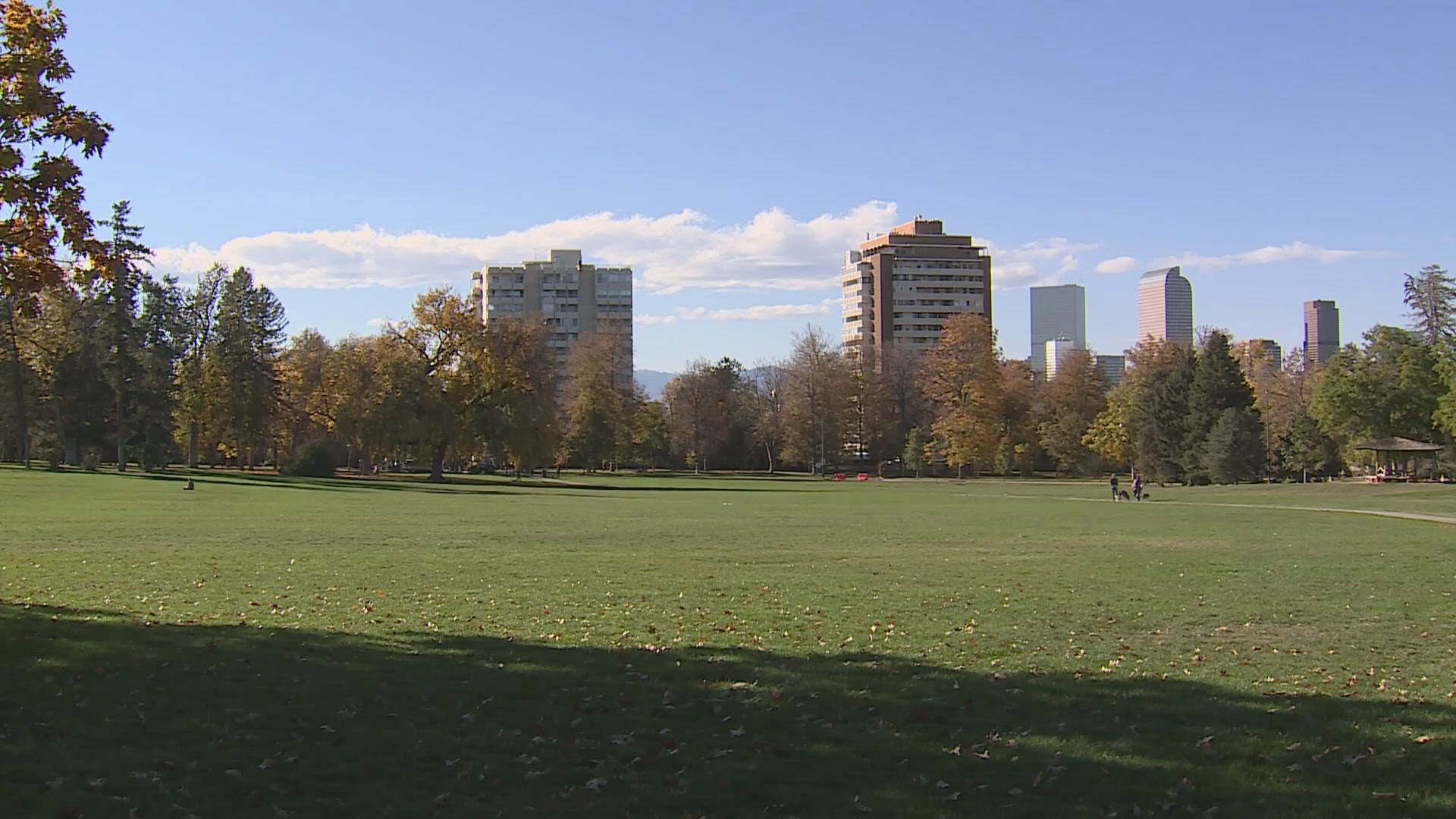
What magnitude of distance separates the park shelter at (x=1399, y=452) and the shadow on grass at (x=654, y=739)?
75.5m

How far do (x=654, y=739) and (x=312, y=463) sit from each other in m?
75.1

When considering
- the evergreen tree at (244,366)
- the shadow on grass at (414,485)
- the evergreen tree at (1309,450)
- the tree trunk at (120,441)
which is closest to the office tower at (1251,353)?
the evergreen tree at (1309,450)

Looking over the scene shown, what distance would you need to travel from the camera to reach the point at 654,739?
29.6 ft

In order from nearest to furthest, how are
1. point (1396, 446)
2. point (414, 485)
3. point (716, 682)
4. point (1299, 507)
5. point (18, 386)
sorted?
1. point (716, 682)
2. point (1299, 507)
3. point (414, 485)
4. point (1396, 446)
5. point (18, 386)

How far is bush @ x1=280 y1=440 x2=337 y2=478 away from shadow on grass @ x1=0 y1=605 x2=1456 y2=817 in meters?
70.0

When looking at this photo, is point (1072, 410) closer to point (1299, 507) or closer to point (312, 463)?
point (1299, 507)

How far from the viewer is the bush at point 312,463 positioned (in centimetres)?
7906

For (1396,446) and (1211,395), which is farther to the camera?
(1211,395)

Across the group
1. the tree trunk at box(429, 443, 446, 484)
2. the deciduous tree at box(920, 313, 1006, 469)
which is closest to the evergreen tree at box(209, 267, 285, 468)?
the tree trunk at box(429, 443, 446, 484)

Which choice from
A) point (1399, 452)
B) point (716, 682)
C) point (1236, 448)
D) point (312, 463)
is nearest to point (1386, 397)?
point (1399, 452)

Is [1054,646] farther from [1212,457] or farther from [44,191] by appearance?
[1212,457]

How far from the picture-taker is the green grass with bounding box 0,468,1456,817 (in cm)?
777

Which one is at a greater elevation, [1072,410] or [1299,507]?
[1072,410]

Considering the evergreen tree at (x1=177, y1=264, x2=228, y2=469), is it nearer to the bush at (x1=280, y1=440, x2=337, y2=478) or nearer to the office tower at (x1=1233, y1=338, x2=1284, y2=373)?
the bush at (x1=280, y1=440, x2=337, y2=478)
